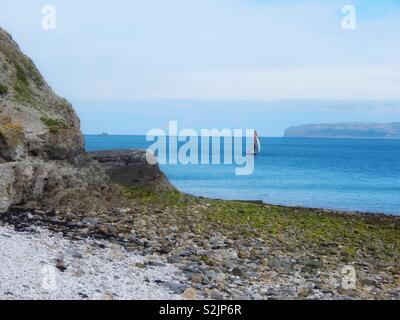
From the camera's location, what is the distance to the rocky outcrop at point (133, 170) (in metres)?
32.5

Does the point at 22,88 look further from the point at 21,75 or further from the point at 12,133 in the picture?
→ the point at 12,133

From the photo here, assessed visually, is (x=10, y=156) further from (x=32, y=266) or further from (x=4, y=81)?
(x=32, y=266)

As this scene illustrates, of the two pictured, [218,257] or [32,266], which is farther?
[218,257]

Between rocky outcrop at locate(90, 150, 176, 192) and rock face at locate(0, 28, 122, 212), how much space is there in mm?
5529

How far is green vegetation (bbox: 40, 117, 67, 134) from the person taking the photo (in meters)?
25.3

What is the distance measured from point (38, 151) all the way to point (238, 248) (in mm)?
9361

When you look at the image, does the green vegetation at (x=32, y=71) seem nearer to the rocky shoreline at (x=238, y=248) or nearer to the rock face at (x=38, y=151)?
the rock face at (x=38, y=151)

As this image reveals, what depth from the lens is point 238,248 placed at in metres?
20.3

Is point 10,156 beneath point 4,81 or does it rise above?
beneath

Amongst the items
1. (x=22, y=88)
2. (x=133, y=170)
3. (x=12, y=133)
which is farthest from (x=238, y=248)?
(x=133, y=170)

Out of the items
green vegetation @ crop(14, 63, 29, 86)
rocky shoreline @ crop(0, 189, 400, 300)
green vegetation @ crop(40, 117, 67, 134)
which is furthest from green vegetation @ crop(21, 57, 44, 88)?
rocky shoreline @ crop(0, 189, 400, 300)

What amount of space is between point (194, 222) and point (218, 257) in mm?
5824
